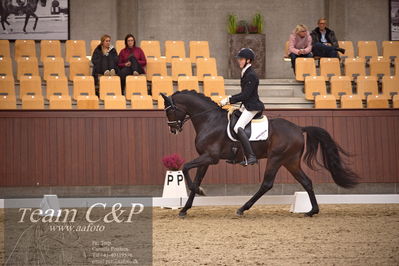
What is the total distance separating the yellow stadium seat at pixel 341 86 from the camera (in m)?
12.4

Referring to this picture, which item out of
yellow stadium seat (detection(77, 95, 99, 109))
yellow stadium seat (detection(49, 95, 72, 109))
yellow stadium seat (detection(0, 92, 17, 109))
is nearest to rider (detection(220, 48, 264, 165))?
yellow stadium seat (detection(77, 95, 99, 109))

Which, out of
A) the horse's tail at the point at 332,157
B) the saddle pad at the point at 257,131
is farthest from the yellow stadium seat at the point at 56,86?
the horse's tail at the point at 332,157

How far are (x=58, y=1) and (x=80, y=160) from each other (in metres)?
6.25

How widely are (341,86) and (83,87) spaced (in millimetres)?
4354

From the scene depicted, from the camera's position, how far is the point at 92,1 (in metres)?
16.0

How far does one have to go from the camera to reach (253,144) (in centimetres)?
841

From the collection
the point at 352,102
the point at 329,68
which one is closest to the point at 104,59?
the point at 329,68

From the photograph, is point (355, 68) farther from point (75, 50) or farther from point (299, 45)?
point (75, 50)

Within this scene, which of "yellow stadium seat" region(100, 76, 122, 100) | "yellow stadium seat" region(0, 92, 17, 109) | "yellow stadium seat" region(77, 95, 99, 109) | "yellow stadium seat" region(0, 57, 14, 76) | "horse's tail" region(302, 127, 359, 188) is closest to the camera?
"horse's tail" region(302, 127, 359, 188)

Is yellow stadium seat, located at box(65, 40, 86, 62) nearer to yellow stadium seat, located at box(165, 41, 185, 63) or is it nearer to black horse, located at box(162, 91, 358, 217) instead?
yellow stadium seat, located at box(165, 41, 185, 63)

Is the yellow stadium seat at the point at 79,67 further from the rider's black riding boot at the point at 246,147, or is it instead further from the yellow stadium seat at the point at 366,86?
the rider's black riding boot at the point at 246,147

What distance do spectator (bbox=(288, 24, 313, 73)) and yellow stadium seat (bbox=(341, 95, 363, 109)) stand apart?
5.64 feet

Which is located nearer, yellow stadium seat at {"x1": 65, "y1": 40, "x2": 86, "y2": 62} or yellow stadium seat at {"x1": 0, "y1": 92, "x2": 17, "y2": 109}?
yellow stadium seat at {"x1": 0, "y1": 92, "x2": 17, "y2": 109}

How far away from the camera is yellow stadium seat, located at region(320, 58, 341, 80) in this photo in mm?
13102
